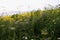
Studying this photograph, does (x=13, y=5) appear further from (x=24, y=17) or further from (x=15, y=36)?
(x=15, y=36)

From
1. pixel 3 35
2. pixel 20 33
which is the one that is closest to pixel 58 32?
pixel 20 33

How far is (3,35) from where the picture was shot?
12.6ft

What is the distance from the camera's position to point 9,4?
716 centimetres

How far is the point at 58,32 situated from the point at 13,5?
123 inches

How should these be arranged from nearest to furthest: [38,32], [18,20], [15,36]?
[15,36]
[38,32]
[18,20]

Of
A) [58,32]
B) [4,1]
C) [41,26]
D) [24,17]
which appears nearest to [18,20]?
[24,17]

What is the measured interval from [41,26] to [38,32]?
4.8 inches

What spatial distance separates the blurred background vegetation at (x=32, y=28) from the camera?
12.7 feet

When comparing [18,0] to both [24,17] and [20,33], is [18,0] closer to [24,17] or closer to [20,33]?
[24,17]

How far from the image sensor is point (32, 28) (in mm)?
4129

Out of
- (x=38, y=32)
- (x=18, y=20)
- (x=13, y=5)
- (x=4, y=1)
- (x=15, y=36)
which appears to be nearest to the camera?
(x=15, y=36)

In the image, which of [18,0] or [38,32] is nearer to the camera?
[38,32]

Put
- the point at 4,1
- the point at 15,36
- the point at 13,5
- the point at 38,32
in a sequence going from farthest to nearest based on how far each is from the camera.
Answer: the point at 4,1, the point at 13,5, the point at 38,32, the point at 15,36

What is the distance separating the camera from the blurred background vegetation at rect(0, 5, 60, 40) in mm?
3866
